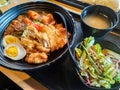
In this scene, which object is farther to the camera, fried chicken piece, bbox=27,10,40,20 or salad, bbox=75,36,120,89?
fried chicken piece, bbox=27,10,40,20

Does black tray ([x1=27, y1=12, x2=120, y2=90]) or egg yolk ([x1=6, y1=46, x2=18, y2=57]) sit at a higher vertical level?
egg yolk ([x1=6, y1=46, x2=18, y2=57])

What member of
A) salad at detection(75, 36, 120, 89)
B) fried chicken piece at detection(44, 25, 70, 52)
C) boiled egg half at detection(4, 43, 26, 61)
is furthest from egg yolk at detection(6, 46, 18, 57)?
salad at detection(75, 36, 120, 89)

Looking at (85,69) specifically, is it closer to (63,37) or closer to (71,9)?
(63,37)

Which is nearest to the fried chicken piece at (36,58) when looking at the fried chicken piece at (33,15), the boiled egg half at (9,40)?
the boiled egg half at (9,40)

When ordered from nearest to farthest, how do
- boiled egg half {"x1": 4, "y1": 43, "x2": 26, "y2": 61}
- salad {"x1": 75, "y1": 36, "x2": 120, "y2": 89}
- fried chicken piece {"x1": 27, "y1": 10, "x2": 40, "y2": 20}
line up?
1. salad {"x1": 75, "y1": 36, "x2": 120, "y2": 89}
2. boiled egg half {"x1": 4, "y1": 43, "x2": 26, "y2": 61}
3. fried chicken piece {"x1": 27, "y1": 10, "x2": 40, "y2": 20}

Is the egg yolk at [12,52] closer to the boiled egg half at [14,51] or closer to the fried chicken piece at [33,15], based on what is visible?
the boiled egg half at [14,51]

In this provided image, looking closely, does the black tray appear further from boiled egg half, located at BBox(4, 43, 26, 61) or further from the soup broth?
the soup broth
